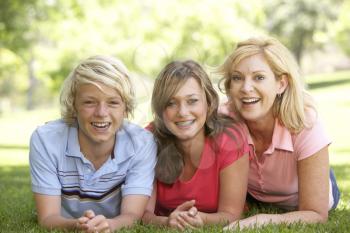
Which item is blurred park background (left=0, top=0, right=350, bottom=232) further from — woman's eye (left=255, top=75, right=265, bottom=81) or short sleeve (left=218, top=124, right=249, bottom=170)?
woman's eye (left=255, top=75, right=265, bottom=81)

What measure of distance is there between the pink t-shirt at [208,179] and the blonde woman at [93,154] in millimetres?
246

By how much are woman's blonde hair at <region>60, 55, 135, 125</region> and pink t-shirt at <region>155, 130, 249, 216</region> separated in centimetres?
62

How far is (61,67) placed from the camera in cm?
3139

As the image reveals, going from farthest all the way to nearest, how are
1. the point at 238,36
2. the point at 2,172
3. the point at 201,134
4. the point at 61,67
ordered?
the point at 61,67, the point at 238,36, the point at 2,172, the point at 201,134

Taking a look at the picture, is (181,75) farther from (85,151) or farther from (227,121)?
(85,151)

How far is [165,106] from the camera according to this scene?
4.13 meters

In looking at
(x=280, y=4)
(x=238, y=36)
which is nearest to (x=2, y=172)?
A: (x=238, y=36)

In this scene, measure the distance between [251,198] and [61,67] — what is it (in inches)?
1084

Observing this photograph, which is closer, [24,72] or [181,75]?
[181,75]

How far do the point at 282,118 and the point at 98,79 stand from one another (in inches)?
50.0

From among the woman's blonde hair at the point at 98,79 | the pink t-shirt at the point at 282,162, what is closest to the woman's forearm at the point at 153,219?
the woman's blonde hair at the point at 98,79

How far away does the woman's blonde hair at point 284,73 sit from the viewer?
410 cm

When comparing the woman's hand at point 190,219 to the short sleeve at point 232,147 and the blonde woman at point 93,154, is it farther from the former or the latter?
the short sleeve at point 232,147

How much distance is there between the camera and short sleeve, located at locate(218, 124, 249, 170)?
4098mm
